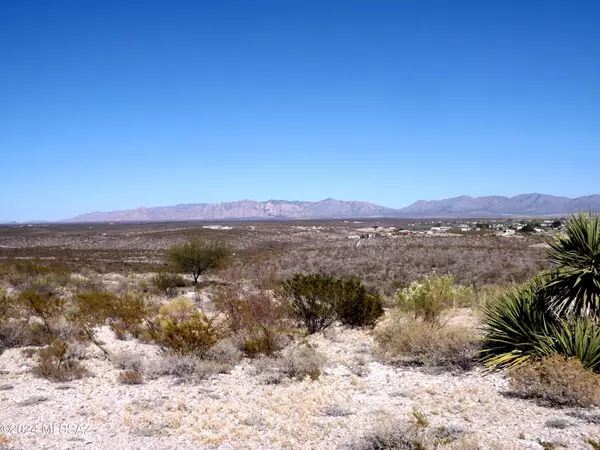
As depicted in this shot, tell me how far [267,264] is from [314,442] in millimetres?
25159

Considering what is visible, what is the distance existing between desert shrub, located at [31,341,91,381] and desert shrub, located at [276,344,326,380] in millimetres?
3566

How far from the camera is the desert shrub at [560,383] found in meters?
6.50

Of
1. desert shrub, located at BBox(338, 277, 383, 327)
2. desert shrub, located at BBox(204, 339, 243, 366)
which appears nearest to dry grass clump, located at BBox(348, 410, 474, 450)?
desert shrub, located at BBox(204, 339, 243, 366)

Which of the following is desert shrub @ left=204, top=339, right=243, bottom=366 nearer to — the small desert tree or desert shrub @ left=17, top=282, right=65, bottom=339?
desert shrub @ left=17, top=282, right=65, bottom=339

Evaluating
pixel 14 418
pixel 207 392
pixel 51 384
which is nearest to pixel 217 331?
pixel 207 392

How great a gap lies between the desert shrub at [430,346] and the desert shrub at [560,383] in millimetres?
1458

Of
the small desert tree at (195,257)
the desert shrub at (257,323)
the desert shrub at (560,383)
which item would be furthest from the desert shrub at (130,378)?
the small desert tree at (195,257)

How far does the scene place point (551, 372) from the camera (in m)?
6.78

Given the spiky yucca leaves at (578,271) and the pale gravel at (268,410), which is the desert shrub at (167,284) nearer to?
the pale gravel at (268,410)

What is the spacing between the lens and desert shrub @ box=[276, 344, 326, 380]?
27.6ft

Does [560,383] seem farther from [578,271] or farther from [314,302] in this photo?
[314,302]

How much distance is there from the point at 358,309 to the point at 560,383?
6771 mm

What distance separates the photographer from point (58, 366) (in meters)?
8.67

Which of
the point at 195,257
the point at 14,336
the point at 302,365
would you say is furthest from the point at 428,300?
the point at 195,257
